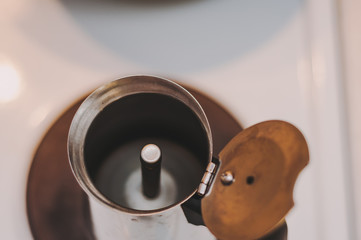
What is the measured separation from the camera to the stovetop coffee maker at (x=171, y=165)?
262 millimetres

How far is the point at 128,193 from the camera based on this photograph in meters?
0.36

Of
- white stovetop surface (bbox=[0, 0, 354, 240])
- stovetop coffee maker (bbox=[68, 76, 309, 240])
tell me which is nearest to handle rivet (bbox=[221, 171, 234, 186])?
stovetop coffee maker (bbox=[68, 76, 309, 240])

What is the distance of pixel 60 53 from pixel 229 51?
0.17 metres

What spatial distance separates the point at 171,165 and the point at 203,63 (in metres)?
0.11

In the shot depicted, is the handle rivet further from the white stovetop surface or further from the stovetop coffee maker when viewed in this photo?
the white stovetop surface

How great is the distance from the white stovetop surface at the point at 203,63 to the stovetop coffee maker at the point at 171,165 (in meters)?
0.06

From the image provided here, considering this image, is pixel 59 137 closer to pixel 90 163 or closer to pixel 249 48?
pixel 90 163

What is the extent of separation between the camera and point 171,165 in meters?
0.37

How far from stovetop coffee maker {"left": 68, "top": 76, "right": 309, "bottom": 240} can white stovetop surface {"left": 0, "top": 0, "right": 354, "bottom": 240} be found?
0.06m

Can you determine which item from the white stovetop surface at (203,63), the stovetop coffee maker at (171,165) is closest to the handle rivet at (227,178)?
the stovetop coffee maker at (171,165)

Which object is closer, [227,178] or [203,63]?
[227,178]

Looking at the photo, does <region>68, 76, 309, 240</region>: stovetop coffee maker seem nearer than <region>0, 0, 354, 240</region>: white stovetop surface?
Yes

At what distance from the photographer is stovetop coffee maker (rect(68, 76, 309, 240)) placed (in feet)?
0.86

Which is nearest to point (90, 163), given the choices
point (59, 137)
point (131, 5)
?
point (59, 137)
